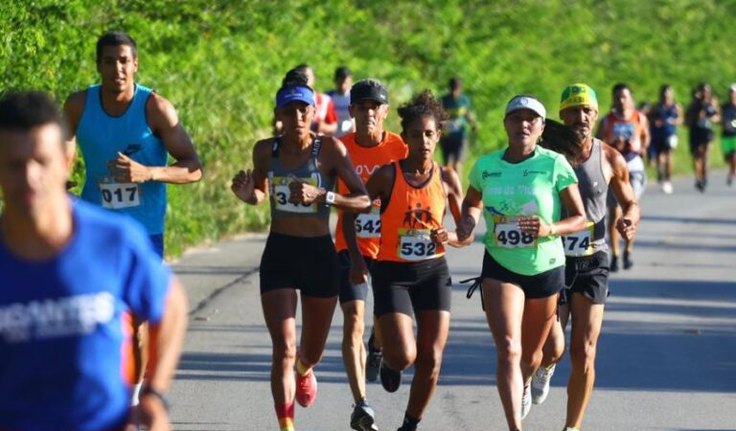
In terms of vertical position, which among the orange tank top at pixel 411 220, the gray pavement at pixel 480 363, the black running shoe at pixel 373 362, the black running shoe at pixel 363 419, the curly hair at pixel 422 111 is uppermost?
the curly hair at pixel 422 111

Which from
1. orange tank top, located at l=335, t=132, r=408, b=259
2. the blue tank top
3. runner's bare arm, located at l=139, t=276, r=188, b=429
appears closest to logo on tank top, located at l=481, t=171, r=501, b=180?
orange tank top, located at l=335, t=132, r=408, b=259

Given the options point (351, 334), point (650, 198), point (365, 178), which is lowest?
point (650, 198)

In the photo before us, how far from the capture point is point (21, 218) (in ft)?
15.4

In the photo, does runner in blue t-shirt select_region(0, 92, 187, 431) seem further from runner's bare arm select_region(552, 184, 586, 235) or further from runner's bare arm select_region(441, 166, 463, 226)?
runner's bare arm select_region(441, 166, 463, 226)

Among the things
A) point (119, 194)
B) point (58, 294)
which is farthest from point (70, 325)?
point (119, 194)

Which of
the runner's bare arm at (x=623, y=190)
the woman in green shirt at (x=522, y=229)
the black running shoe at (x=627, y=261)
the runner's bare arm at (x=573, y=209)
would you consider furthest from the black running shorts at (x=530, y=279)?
the black running shoe at (x=627, y=261)

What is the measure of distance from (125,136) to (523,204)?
191 centimetres

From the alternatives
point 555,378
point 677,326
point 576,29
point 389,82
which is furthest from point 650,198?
point 555,378

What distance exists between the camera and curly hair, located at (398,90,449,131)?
31.7ft

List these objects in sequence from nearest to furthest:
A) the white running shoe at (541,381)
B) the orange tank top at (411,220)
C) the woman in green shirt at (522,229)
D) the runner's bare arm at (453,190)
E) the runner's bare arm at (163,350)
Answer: the runner's bare arm at (163,350)
the woman in green shirt at (522,229)
the orange tank top at (411,220)
the runner's bare arm at (453,190)
the white running shoe at (541,381)

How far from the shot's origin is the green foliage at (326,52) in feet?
49.6

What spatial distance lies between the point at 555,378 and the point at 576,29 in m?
30.5

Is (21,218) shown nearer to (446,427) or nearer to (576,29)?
(446,427)

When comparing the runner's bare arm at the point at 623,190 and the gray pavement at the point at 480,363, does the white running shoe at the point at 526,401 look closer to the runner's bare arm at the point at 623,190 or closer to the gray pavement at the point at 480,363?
the gray pavement at the point at 480,363
